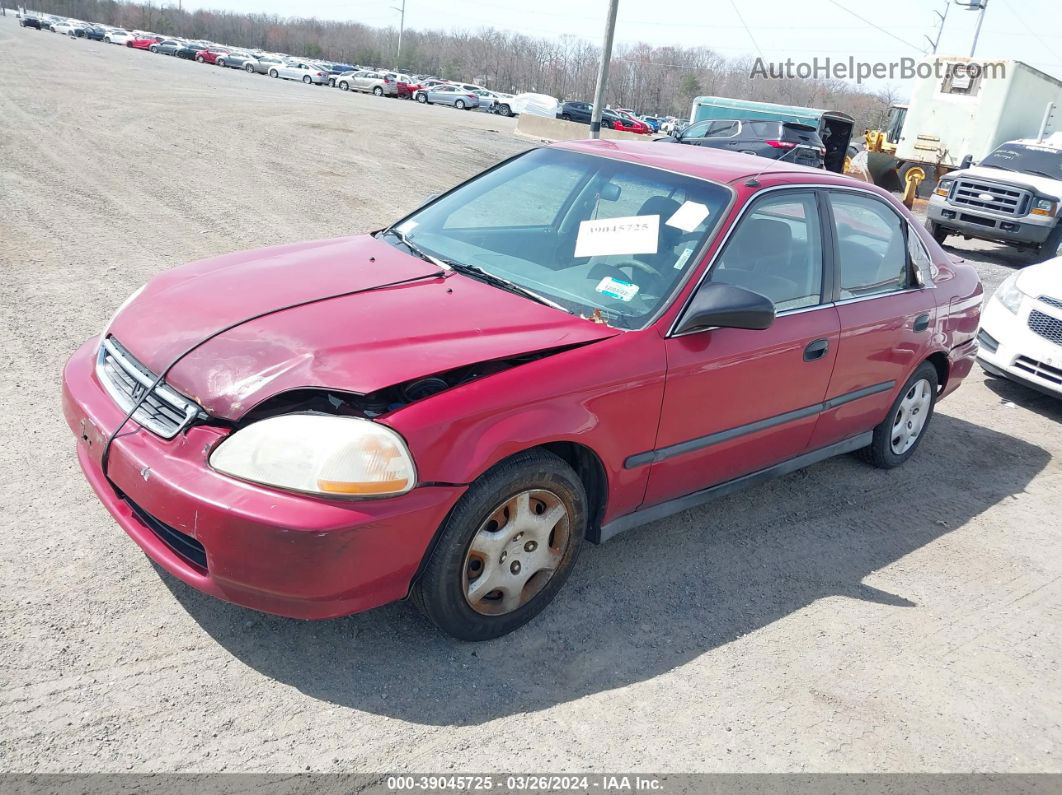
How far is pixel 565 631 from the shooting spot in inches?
130

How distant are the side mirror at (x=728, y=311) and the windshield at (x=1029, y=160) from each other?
46.4 ft

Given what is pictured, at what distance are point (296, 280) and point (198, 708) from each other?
5.49 feet

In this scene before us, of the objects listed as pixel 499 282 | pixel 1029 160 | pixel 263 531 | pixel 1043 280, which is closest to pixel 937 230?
pixel 1029 160

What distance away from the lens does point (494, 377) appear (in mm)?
2906

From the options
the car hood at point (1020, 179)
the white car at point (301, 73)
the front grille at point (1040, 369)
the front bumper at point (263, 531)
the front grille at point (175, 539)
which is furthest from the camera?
the white car at point (301, 73)

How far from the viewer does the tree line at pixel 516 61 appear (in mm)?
84062

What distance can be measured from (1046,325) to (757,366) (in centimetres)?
413

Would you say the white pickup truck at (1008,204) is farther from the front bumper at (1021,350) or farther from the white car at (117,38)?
the white car at (117,38)

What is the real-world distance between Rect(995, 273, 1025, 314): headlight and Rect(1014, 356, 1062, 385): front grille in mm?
460

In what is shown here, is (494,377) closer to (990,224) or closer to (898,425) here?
(898,425)

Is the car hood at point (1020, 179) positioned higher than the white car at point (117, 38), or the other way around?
the car hood at point (1020, 179)

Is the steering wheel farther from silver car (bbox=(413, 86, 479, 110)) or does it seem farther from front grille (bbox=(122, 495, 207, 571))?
silver car (bbox=(413, 86, 479, 110))

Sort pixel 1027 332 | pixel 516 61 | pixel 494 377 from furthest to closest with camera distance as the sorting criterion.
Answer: pixel 516 61 < pixel 1027 332 < pixel 494 377

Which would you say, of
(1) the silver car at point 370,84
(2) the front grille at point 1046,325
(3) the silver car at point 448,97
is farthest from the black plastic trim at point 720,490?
(1) the silver car at point 370,84
